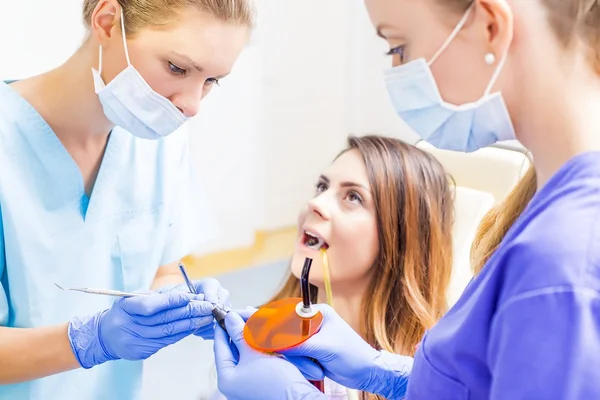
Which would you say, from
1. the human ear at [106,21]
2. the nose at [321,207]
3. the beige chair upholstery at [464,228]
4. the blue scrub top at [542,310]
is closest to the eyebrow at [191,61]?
the human ear at [106,21]

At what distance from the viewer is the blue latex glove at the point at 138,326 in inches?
44.4

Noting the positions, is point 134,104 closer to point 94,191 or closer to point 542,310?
point 94,191

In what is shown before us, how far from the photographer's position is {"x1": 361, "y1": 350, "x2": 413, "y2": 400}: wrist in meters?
1.06

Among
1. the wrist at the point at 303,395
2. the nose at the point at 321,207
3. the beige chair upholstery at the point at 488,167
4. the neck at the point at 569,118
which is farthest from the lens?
the beige chair upholstery at the point at 488,167

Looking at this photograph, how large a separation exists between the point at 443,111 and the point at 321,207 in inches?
30.7

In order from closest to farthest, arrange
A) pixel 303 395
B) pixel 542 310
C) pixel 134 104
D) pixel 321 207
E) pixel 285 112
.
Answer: pixel 542 310 → pixel 303 395 → pixel 134 104 → pixel 321 207 → pixel 285 112

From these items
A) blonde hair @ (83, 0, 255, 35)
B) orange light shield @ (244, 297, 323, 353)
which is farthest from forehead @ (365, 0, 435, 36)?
orange light shield @ (244, 297, 323, 353)

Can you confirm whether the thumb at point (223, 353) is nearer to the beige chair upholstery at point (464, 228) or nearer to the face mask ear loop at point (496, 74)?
the face mask ear loop at point (496, 74)

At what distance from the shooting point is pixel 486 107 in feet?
2.40

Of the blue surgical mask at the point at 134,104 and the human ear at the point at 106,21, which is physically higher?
the human ear at the point at 106,21

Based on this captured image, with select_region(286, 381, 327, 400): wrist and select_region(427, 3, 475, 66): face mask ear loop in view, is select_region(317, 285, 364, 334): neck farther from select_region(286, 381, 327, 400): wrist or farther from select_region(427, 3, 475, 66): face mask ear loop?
select_region(427, 3, 475, 66): face mask ear loop

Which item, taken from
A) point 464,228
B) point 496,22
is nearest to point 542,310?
point 496,22

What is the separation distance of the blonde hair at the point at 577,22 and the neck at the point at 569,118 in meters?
0.03

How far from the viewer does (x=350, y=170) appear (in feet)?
5.19
